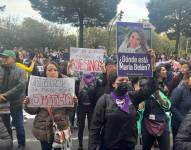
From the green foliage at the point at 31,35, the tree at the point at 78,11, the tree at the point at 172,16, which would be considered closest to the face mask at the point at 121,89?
the tree at the point at 78,11

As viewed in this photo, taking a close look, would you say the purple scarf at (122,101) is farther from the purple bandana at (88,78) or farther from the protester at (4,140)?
the purple bandana at (88,78)

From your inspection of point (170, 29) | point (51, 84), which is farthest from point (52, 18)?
point (51, 84)

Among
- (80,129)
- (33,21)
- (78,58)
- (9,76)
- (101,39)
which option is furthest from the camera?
(101,39)

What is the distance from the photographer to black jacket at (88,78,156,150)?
4809 mm

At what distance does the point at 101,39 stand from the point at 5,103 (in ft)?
186

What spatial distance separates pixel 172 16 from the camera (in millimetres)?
43844

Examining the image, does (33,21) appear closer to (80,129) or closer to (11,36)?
(11,36)

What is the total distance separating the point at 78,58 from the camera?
9008 mm

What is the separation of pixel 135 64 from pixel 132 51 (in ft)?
0.50

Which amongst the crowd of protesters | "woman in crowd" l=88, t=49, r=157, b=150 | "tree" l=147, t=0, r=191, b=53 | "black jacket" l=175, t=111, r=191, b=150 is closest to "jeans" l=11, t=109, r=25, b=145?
the crowd of protesters

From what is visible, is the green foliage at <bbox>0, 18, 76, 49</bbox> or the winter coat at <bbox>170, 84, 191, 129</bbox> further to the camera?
the green foliage at <bbox>0, 18, 76, 49</bbox>

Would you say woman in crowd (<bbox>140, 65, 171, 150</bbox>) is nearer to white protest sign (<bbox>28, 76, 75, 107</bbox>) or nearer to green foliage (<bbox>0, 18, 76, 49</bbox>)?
white protest sign (<bbox>28, 76, 75, 107</bbox>)

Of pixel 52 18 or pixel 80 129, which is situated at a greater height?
pixel 52 18

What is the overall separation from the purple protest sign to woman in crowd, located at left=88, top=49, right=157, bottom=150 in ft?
1.48
